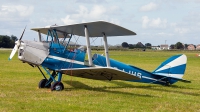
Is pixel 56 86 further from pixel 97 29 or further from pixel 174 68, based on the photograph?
pixel 174 68

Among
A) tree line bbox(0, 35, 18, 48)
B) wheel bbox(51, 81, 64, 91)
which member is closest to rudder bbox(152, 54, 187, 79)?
wheel bbox(51, 81, 64, 91)

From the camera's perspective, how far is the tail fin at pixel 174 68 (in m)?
11.9

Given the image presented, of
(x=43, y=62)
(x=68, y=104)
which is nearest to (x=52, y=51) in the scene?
(x=43, y=62)

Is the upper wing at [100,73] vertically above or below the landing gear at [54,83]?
above

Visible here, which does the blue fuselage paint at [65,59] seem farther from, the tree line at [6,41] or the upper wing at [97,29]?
the tree line at [6,41]

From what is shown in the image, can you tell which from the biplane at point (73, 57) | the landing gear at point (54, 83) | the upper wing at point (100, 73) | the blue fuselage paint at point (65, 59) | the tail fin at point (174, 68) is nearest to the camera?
the upper wing at point (100, 73)

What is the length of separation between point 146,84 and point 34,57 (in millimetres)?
5374

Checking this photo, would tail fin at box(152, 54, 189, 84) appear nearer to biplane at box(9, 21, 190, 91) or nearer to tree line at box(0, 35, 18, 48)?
biplane at box(9, 21, 190, 91)

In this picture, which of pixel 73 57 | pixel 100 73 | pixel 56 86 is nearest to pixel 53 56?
pixel 73 57

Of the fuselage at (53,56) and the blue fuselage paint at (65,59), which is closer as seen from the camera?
the fuselage at (53,56)

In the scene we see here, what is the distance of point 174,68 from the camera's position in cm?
1199

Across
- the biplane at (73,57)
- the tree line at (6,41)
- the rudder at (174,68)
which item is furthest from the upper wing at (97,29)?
the tree line at (6,41)

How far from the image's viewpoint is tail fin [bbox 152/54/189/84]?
39.0 ft

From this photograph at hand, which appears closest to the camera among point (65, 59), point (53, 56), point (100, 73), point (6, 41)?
point (100, 73)
